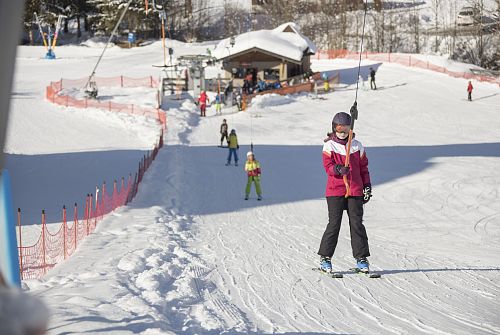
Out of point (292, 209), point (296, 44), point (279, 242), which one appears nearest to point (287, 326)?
point (279, 242)

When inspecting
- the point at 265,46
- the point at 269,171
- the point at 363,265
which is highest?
the point at 265,46

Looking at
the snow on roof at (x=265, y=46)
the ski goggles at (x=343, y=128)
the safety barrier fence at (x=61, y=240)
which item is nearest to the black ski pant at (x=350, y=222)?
the ski goggles at (x=343, y=128)

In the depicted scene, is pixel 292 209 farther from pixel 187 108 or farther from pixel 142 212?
pixel 187 108

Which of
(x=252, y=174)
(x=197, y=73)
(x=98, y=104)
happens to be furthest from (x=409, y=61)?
(x=252, y=174)

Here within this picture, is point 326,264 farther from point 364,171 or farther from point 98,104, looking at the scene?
point 98,104

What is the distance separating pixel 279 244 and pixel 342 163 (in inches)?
132

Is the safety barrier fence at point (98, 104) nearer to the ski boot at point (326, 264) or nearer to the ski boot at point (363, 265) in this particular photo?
the ski boot at point (326, 264)

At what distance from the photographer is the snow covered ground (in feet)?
20.6

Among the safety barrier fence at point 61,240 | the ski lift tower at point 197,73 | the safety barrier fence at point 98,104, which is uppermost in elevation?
the ski lift tower at point 197,73

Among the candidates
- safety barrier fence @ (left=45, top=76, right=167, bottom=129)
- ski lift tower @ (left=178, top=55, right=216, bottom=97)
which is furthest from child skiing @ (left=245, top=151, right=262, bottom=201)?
ski lift tower @ (left=178, top=55, right=216, bottom=97)

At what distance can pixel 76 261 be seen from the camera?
28.6 feet

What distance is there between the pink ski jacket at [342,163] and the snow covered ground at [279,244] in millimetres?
1060

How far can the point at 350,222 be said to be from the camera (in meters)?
7.91

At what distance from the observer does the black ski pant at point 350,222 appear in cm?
780
